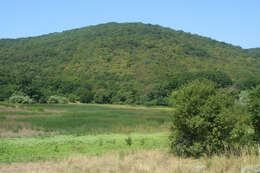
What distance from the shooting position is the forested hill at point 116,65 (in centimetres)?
11125

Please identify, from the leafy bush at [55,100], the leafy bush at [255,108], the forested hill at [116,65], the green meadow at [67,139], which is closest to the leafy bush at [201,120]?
the leafy bush at [255,108]

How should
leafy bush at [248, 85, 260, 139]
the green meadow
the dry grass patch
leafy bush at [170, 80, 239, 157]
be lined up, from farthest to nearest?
the green meadow < leafy bush at [248, 85, 260, 139] < leafy bush at [170, 80, 239, 157] < the dry grass patch

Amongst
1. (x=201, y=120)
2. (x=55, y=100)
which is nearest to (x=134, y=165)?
(x=201, y=120)

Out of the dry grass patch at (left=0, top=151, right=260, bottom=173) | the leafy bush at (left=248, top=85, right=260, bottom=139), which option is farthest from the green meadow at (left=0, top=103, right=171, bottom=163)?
the leafy bush at (left=248, top=85, right=260, bottom=139)

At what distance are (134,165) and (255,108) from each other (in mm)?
7108

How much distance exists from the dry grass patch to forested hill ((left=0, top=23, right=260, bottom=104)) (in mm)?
88276

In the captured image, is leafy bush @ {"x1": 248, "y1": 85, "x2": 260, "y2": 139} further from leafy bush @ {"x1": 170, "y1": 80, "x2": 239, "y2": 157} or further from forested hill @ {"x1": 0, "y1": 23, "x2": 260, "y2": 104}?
forested hill @ {"x1": 0, "y1": 23, "x2": 260, "y2": 104}

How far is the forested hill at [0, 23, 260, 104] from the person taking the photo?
11125 cm

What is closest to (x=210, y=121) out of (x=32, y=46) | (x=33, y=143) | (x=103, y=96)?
(x=33, y=143)

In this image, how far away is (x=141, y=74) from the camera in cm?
13650

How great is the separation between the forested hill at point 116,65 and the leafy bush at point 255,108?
90575 mm

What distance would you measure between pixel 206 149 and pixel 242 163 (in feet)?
10.8

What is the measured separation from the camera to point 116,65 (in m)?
146

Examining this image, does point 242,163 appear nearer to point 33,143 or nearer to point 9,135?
point 33,143
